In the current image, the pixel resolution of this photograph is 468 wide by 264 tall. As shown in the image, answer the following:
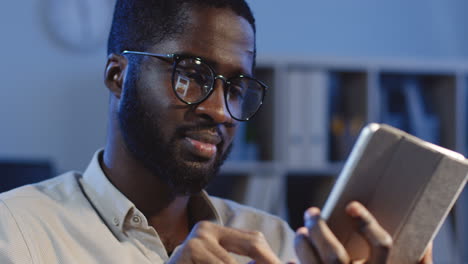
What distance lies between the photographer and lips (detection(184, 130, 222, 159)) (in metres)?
1.03

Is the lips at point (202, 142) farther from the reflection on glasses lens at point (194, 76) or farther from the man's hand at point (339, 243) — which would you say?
the man's hand at point (339, 243)

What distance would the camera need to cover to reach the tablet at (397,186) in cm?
69

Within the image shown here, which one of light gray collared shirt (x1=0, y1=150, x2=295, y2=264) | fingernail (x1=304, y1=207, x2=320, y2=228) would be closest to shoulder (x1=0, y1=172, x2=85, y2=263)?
light gray collared shirt (x1=0, y1=150, x2=295, y2=264)

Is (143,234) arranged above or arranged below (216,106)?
below

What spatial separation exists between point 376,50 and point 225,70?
1924 mm

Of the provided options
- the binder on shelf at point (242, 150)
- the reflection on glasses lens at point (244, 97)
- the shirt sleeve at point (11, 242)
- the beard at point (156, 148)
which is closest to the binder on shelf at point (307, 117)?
the binder on shelf at point (242, 150)

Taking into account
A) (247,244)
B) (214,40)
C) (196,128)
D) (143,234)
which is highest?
(214,40)

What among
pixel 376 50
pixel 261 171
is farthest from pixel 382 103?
pixel 261 171

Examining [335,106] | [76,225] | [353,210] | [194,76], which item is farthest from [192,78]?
[335,106]

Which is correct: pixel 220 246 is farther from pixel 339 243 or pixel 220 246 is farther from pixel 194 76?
pixel 194 76

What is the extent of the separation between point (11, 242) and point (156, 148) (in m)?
0.31

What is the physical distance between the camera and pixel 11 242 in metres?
0.94

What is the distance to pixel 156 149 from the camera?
3.46 ft

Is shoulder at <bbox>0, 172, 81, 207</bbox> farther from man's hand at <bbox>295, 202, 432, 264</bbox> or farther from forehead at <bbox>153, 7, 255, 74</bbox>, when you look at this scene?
man's hand at <bbox>295, 202, 432, 264</bbox>
